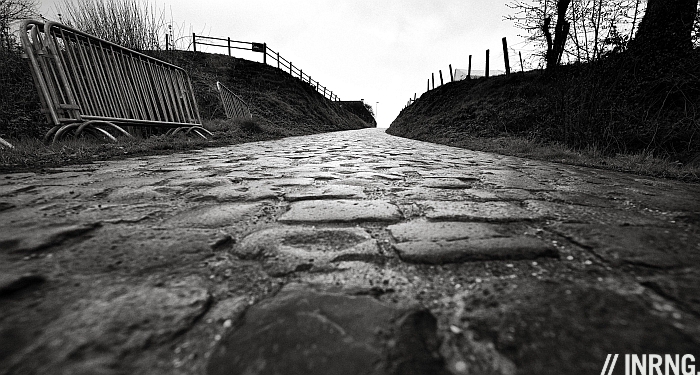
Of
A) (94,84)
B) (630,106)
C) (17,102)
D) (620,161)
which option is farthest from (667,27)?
(17,102)

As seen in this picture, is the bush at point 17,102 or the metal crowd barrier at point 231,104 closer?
the bush at point 17,102

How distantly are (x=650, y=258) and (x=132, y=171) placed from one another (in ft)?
10.2

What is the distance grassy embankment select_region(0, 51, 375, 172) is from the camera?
3055mm

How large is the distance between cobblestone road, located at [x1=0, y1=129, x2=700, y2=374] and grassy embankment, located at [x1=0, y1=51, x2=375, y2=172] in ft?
5.92

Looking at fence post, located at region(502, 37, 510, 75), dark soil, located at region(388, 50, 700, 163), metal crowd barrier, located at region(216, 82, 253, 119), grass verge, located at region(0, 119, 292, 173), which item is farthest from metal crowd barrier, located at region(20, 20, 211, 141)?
fence post, located at region(502, 37, 510, 75)

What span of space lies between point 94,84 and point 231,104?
7.28m

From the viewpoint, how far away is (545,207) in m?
1.63

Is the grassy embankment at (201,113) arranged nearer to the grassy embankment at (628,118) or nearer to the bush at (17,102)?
the bush at (17,102)

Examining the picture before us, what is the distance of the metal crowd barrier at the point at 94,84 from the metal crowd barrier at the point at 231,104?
13.2 ft

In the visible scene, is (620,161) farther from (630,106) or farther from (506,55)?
(506,55)

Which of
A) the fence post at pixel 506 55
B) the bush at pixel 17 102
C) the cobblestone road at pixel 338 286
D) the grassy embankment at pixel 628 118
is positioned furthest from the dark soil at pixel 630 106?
the fence post at pixel 506 55

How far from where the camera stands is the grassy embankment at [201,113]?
3055mm

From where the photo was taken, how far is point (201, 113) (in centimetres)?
1116

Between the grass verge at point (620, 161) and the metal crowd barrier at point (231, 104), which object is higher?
the metal crowd barrier at point (231, 104)
